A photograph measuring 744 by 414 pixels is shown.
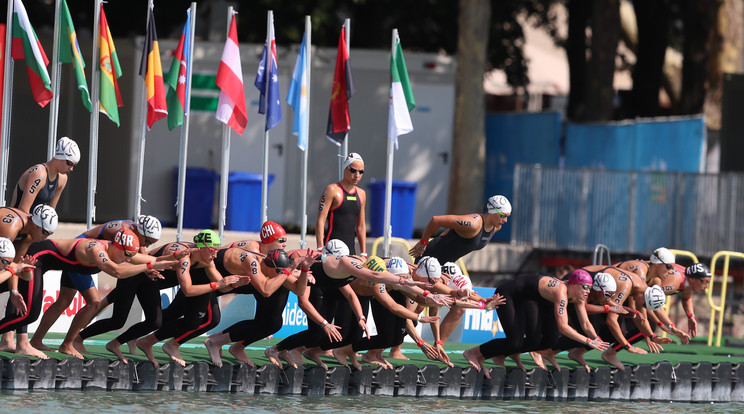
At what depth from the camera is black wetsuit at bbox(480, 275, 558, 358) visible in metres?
14.4

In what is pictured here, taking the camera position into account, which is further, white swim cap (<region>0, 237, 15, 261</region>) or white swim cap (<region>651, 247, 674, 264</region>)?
white swim cap (<region>651, 247, 674, 264</region>)

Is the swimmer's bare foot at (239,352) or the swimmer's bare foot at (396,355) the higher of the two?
the swimmer's bare foot at (239,352)

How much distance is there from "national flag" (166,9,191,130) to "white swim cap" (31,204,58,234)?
4340 mm

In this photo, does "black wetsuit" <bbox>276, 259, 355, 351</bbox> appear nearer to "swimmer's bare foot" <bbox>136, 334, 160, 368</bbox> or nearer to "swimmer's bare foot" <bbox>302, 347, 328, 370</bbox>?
"swimmer's bare foot" <bbox>302, 347, 328, 370</bbox>

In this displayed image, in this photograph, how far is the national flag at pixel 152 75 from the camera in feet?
54.4

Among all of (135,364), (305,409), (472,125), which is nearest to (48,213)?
(135,364)

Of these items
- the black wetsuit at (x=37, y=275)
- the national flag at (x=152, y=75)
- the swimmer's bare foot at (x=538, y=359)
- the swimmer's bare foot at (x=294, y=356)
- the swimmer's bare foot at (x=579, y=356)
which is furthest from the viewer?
the national flag at (x=152, y=75)

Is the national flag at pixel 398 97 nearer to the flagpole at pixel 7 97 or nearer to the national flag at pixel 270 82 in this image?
the national flag at pixel 270 82

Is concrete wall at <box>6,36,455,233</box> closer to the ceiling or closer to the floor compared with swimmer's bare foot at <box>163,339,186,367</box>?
closer to the ceiling

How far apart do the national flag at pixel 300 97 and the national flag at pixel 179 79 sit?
138 centimetres

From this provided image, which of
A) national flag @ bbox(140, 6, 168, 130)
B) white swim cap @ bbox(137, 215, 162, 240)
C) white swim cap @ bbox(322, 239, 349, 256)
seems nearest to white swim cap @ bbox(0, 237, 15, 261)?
white swim cap @ bbox(137, 215, 162, 240)

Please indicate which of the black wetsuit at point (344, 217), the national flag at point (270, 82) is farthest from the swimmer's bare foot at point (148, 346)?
the national flag at point (270, 82)

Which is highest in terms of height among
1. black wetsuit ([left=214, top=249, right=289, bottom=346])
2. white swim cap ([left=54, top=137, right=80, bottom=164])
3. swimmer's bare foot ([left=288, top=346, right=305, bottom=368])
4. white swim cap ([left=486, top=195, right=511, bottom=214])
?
white swim cap ([left=54, top=137, right=80, bottom=164])

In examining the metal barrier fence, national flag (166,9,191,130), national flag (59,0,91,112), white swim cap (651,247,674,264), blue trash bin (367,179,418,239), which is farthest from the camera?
blue trash bin (367,179,418,239)
